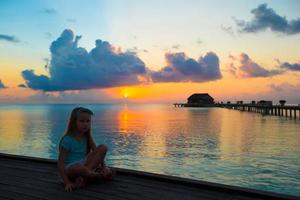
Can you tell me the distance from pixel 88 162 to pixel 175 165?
15.8 metres

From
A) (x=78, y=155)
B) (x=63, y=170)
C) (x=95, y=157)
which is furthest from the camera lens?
(x=78, y=155)

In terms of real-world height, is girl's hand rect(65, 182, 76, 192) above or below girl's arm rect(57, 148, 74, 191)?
below

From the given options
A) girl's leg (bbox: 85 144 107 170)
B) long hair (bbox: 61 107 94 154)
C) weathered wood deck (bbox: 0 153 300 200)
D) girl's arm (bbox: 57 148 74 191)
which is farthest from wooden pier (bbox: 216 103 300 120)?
girl's arm (bbox: 57 148 74 191)

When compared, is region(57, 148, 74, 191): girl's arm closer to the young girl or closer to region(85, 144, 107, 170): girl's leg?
the young girl

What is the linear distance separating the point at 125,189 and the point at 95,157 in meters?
0.84

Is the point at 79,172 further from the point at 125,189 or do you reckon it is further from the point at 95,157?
the point at 125,189

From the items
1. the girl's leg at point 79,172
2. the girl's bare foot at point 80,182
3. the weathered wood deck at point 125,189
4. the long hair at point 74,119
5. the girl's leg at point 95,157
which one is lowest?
the weathered wood deck at point 125,189

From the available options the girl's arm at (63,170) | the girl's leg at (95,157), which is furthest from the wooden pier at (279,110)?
the girl's arm at (63,170)

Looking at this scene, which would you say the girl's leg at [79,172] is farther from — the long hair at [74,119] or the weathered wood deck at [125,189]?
the long hair at [74,119]

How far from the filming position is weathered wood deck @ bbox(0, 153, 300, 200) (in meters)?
5.40

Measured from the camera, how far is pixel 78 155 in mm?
6238

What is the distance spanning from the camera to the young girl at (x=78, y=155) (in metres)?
5.95

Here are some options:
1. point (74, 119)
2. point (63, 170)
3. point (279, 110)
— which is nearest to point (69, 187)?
point (63, 170)

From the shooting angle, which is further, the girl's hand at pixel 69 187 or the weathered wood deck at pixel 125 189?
the girl's hand at pixel 69 187
